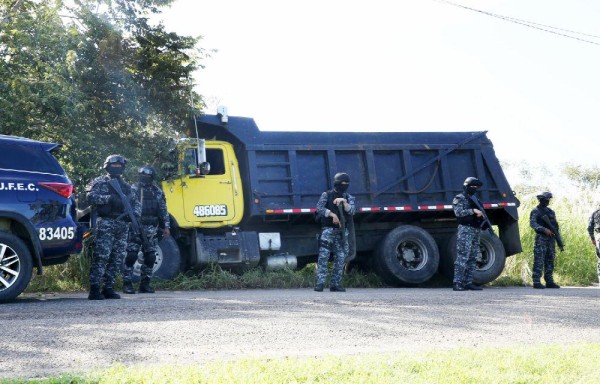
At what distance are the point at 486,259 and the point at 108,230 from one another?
725 centimetres

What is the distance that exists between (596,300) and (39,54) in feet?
30.9

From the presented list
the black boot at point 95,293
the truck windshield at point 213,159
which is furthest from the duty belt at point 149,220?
the truck windshield at point 213,159

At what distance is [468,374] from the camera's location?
164 inches

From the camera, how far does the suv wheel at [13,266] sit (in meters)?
7.70

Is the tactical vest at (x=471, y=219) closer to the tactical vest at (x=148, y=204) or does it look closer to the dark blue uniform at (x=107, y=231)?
the tactical vest at (x=148, y=204)

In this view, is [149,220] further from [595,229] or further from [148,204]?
[595,229]

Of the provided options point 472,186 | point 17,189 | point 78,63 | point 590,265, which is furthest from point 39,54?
point 590,265

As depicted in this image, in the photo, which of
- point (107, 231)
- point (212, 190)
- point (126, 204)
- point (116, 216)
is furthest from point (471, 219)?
point (107, 231)

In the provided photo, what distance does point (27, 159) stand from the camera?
809 cm

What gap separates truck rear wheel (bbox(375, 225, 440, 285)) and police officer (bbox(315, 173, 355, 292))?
1.98 m

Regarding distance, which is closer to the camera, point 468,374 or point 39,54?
point 468,374

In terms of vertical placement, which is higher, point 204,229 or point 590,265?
point 204,229

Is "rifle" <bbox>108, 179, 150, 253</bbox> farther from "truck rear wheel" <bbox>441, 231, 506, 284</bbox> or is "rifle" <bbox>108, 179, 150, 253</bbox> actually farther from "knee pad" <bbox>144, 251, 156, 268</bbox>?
"truck rear wheel" <bbox>441, 231, 506, 284</bbox>

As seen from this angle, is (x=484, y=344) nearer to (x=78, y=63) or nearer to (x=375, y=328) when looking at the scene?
(x=375, y=328)
